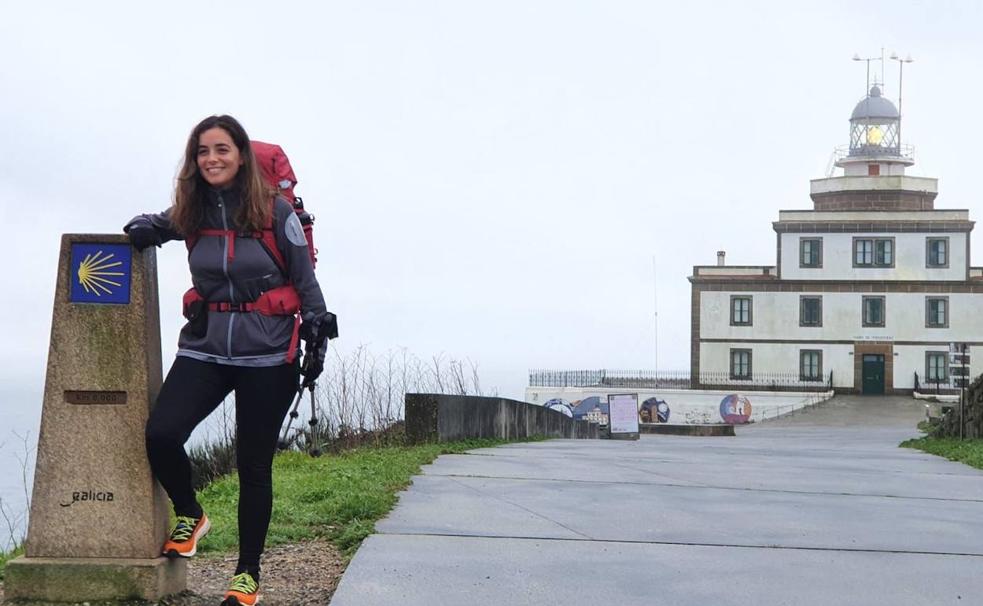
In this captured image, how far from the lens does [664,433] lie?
4184 cm

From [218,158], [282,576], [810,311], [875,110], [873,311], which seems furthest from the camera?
[875,110]

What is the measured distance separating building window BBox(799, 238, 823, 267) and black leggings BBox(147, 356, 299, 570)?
188 ft

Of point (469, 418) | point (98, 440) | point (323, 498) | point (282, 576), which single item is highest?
point (98, 440)

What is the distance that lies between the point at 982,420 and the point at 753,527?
14069mm

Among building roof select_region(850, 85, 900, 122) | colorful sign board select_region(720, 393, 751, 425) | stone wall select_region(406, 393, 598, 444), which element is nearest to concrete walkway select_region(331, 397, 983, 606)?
stone wall select_region(406, 393, 598, 444)

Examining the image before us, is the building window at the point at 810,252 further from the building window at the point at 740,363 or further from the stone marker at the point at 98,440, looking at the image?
the stone marker at the point at 98,440

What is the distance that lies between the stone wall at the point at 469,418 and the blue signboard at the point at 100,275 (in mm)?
8216

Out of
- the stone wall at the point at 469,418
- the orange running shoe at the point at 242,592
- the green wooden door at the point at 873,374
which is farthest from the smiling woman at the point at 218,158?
the green wooden door at the point at 873,374

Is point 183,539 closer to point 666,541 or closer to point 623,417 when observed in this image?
point 666,541

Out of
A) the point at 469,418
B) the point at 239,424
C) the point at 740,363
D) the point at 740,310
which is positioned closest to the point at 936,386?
the point at 740,363

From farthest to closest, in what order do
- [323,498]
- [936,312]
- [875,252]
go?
[875,252] < [936,312] < [323,498]

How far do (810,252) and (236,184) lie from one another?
5735 cm

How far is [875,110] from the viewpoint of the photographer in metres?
64.0

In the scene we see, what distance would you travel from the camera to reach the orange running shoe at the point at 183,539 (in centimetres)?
454
